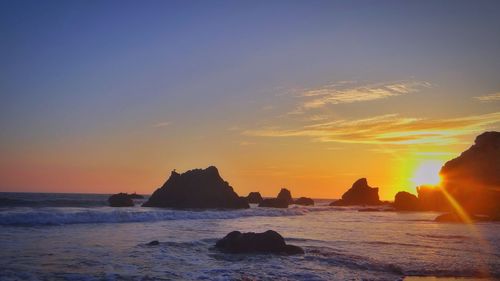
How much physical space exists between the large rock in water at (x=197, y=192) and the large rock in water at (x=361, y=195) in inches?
2894

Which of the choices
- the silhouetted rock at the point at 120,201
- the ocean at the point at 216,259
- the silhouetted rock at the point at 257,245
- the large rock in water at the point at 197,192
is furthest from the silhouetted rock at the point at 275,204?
the silhouetted rock at the point at 257,245

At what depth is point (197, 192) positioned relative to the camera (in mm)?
82438

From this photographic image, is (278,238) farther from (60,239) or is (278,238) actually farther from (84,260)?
(60,239)

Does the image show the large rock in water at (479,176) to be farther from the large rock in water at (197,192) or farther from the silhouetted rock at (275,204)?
the large rock in water at (197,192)

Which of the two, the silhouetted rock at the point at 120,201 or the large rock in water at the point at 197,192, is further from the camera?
the large rock in water at the point at 197,192

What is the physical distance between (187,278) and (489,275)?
41.2ft

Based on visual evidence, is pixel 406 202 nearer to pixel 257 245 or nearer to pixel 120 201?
pixel 120 201

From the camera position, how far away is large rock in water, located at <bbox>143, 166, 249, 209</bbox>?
7994 centimetres

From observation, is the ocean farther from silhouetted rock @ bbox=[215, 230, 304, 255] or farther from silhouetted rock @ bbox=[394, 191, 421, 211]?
silhouetted rock @ bbox=[394, 191, 421, 211]

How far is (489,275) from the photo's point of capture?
57.4 feet

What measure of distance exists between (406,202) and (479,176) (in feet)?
119

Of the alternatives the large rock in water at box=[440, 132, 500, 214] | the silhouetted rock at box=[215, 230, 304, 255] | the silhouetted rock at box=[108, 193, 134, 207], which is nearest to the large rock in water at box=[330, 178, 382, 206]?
the large rock in water at box=[440, 132, 500, 214]

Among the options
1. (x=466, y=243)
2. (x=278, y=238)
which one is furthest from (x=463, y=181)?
(x=278, y=238)

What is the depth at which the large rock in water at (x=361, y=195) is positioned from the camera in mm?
150250
